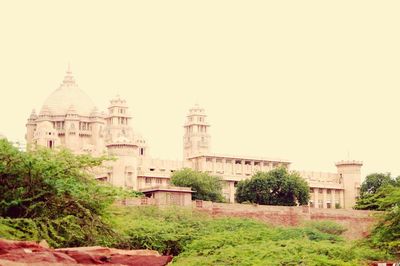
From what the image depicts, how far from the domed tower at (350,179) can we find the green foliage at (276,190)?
20106 millimetres

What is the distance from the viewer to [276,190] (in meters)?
76.4

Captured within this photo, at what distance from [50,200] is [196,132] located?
323ft

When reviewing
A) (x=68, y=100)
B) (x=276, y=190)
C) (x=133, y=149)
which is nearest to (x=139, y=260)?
(x=276, y=190)

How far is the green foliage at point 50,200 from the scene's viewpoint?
1875 cm

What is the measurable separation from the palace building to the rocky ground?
6844cm

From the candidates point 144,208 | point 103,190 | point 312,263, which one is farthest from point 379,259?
point 144,208

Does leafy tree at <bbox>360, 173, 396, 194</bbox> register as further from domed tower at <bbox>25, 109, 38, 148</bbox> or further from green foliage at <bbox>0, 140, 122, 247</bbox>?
green foliage at <bbox>0, 140, 122, 247</bbox>

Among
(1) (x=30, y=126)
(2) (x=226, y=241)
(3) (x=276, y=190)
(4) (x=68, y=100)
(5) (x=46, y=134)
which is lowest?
(2) (x=226, y=241)

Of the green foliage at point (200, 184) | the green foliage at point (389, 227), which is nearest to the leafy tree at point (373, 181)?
the green foliage at point (200, 184)

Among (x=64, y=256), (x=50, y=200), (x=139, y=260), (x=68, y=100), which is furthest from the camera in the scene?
(x=68, y=100)

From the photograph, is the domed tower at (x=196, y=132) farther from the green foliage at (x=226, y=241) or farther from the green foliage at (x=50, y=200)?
the green foliage at (x=50, y=200)

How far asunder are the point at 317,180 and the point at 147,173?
18396mm

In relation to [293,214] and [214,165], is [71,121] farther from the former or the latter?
[293,214]

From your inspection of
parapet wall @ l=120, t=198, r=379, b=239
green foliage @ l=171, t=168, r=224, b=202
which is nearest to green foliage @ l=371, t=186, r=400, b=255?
parapet wall @ l=120, t=198, r=379, b=239
